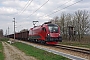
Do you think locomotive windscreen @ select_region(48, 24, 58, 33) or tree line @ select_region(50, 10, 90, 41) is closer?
locomotive windscreen @ select_region(48, 24, 58, 33)

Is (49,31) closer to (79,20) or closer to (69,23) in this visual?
(79,20)

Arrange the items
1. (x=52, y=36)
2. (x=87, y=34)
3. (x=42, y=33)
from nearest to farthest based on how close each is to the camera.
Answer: (x=52, y=36)
(x=42, y=33)
(x=87, y=34)

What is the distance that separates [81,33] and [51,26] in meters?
42.3

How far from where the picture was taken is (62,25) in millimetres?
86500

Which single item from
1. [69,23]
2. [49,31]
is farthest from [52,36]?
[69,23]

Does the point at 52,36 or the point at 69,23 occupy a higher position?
the point at 69,23

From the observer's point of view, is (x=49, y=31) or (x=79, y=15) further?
(x=79, y=15)

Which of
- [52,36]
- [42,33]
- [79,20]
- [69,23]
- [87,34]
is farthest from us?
[69,23]

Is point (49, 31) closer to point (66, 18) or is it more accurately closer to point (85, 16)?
point (85, 16)

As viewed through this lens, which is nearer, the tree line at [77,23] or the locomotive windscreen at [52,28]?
the locomotive windscreen at [52,28]

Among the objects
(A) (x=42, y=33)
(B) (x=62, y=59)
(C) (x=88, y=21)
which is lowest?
→ (B) (x=62, y=59)

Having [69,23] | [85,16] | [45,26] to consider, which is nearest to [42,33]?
[45,26]

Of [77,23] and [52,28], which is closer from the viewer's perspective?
[52,28]

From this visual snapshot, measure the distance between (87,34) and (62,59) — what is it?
194 feet
